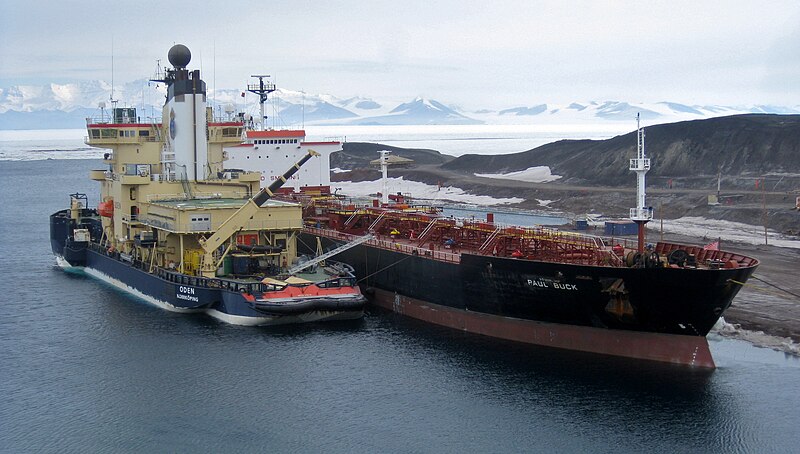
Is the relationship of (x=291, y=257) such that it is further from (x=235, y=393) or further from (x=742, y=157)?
(x=742, y=157)

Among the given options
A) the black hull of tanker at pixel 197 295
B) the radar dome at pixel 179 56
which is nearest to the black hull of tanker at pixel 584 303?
the black hull of tanker at pixel 197 295

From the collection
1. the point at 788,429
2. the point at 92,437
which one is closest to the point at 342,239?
the point at 92,437

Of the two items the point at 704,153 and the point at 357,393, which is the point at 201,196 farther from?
the point at 704,153

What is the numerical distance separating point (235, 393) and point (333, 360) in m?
4.21

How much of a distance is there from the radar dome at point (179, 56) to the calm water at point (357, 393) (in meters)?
13.0

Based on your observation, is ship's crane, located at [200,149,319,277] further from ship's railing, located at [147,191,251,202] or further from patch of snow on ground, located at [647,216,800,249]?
patch of snow on ground, located at [647,216,800,249]

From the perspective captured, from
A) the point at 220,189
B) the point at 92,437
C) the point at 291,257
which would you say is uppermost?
the point at 220,189

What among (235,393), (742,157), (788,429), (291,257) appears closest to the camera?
(788,429)

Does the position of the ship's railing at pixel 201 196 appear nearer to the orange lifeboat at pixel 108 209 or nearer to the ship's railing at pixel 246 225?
the ship's railing at pixel 246 225

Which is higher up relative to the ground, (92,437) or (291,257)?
(291,257)

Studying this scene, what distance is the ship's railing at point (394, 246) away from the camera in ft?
119

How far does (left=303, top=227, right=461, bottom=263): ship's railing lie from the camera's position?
3634 cm

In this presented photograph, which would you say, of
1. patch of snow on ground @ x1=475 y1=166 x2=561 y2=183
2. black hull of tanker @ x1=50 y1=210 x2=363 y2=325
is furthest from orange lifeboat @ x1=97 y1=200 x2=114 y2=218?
patch of snow on ground @ x1=475 y1=166 x2=561 y2=183

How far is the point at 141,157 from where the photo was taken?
4494 cm
